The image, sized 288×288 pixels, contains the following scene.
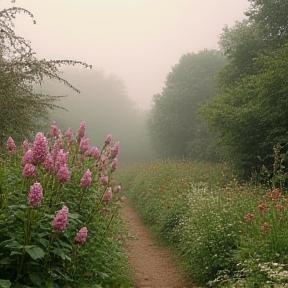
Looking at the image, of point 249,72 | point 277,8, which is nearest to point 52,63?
point 249,72

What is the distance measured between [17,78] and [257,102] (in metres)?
8.27

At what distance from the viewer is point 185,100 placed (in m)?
30.3

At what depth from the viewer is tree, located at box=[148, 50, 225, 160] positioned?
1184 inches

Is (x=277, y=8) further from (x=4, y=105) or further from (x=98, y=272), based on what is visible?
(x=98, y=272)

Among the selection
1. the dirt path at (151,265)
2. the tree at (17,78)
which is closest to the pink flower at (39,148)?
the dirt path at (151,265)

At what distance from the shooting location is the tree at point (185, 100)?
30.1 meters

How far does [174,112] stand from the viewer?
3092 cm

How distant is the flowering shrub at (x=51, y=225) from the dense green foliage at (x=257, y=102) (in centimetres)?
629

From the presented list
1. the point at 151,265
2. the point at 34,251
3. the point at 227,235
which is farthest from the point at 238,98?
the point at 34,251

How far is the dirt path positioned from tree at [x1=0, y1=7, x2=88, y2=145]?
3692 millimetres

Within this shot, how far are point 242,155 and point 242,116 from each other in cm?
158

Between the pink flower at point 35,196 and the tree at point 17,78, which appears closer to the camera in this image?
the pink flower at point 35,196

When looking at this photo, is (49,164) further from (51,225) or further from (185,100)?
(185,100)

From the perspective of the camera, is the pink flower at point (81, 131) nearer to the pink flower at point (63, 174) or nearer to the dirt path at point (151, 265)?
the pink flower at point (63, 174)
